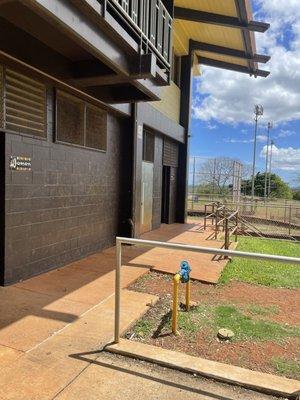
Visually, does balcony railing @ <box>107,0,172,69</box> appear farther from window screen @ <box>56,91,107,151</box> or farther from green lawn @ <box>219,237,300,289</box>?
green lawn @ <box>219,237,300,289</box>

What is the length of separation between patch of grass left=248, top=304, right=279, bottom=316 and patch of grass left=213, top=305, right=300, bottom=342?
0.26 metres

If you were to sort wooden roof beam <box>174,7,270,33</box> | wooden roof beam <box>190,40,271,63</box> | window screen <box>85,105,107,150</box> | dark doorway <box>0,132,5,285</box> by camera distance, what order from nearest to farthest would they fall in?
dark doorway <box>0,132,5,285</box> → window screen <box>85,105,107,150</box> → wooden roof beam <box>174,7,270,33</box> → wooden roof beam <box>190,40,271,63</box>

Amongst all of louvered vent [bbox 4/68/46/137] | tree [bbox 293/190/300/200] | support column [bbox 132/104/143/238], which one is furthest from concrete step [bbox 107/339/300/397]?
tree [bbox 293/190/300/200]

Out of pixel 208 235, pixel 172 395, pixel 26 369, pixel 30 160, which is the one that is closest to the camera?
pixel 172 395

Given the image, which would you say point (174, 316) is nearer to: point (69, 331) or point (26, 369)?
point (69, 331)

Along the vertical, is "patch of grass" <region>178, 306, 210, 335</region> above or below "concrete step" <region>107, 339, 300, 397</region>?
below

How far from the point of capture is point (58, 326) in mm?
3842

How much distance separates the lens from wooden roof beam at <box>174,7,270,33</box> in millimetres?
9320

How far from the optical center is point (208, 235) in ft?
36.9

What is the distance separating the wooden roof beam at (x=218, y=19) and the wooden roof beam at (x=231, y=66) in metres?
3.74

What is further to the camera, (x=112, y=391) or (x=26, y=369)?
(x=26, y=369)

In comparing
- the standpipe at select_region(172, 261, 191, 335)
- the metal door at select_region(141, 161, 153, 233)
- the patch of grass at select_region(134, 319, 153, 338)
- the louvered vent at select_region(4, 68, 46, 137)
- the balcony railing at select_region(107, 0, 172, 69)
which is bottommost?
the patch of grass at select_region(134, 319, 153, 338)

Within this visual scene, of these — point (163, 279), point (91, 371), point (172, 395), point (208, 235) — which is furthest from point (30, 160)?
point (208, 235)

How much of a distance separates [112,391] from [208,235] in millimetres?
8740
